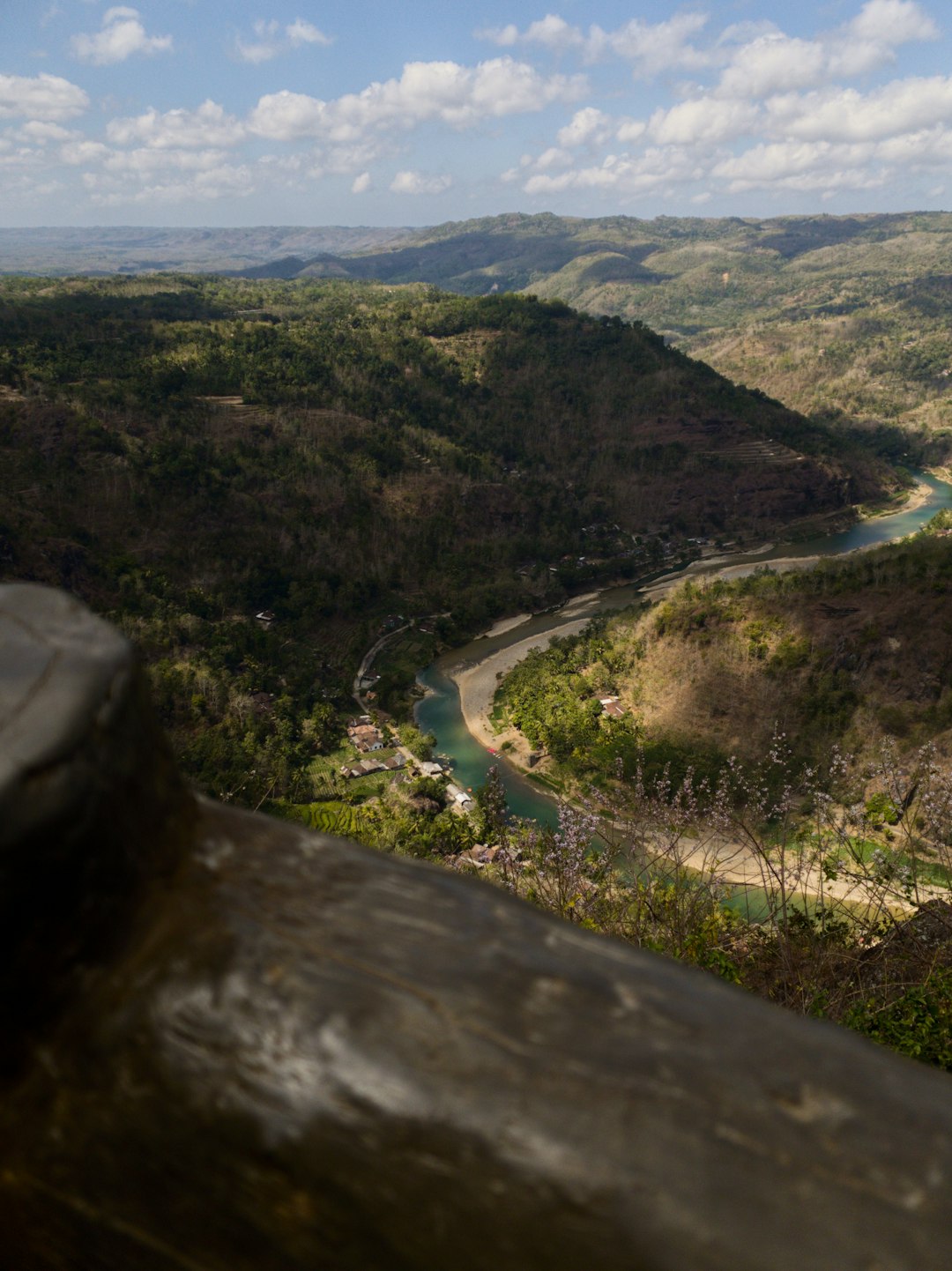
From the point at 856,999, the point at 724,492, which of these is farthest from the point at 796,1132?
the point at 724,492

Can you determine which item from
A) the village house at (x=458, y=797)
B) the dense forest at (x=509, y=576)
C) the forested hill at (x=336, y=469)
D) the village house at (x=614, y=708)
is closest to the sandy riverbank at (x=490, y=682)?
the dense forest at (x=509, y=576)

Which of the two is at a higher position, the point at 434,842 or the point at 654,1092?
the point at 654,1092

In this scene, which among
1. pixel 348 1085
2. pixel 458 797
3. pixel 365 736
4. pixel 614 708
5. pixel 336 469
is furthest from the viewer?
pixel 336 469

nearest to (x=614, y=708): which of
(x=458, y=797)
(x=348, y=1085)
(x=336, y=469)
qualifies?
(x=458, y=797)

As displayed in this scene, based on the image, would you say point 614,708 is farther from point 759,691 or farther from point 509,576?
point 509,576

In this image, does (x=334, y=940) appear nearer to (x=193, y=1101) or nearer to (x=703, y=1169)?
(x=193, y=1101)

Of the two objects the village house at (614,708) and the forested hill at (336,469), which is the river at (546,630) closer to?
the forested hill at (336,469)

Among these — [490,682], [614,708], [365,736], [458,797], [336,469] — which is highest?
[336,469]
